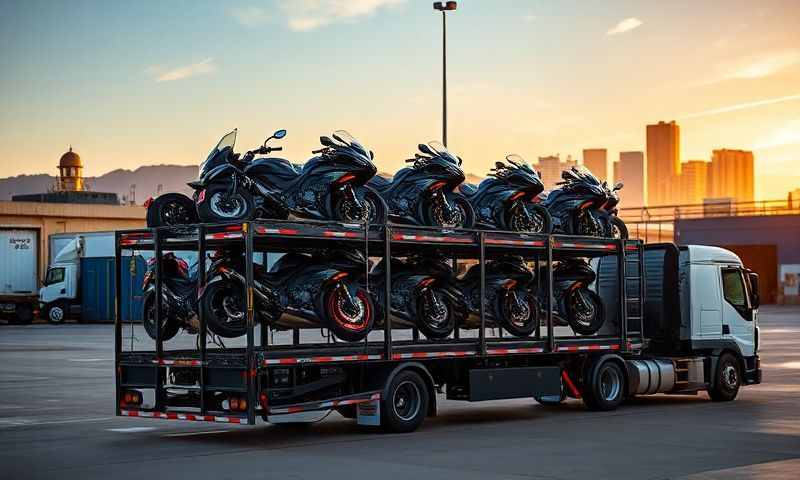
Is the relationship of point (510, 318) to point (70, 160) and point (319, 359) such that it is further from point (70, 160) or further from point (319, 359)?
point (70, 160)

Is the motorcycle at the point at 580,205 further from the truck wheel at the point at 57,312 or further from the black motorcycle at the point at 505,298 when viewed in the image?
the truck wheel at the point at 57,312

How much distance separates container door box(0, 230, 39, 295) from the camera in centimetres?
6122

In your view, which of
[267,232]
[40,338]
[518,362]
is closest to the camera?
[267,232]

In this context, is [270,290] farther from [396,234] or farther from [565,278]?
[565,278]

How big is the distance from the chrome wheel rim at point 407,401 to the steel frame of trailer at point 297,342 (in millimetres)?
380

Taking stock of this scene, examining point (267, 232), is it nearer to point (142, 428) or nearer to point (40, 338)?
point (142, 428)

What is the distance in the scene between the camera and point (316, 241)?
1566 centimetres

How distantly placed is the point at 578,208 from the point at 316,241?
5764 millimetres

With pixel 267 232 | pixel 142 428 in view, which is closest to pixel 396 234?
pixel 267 232

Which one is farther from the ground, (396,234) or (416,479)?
(396,234)

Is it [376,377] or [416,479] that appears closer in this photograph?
[416,479]

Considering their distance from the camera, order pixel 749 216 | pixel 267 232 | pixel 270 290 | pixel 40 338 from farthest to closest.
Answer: pixel 749 216 → pixel 40 338 → pixel 270 290 → pixel 267 232

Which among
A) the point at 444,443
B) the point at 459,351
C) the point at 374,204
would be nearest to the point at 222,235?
the point at 374,204

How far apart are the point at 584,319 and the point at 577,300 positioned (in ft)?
1.01
